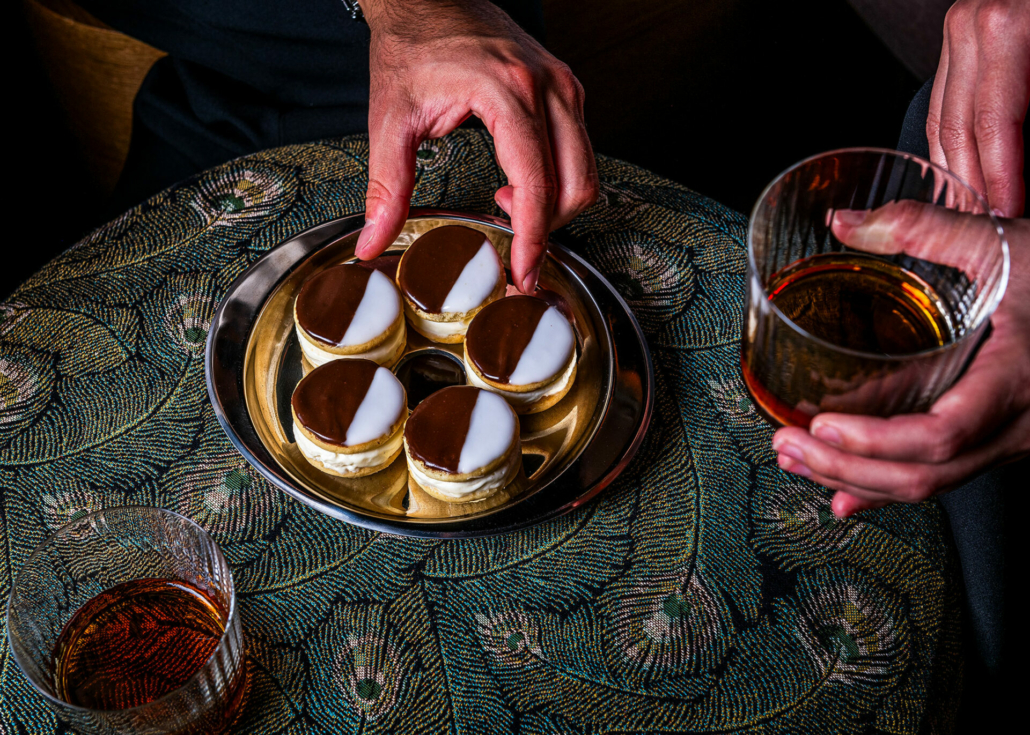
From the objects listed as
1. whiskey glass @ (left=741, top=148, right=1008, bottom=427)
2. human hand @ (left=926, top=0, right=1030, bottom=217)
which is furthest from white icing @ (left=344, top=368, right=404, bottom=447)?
human hand @ (left=926, top=0, right=1030, bottom=217)

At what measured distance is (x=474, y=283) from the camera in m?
0.82

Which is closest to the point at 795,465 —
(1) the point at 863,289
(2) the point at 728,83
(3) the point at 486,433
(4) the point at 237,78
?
(1) the point at 863,289

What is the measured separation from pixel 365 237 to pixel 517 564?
1.19ft

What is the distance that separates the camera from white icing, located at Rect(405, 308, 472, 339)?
0.82 m

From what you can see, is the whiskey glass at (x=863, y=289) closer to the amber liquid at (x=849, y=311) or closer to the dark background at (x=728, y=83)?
the amber liquid at (x=849, y=311)

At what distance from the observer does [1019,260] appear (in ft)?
2.08

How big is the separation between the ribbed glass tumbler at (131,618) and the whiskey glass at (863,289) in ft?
1.41

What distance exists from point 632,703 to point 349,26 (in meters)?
0.93

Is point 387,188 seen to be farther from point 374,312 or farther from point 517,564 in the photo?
point 517,564

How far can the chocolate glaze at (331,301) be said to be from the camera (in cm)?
78

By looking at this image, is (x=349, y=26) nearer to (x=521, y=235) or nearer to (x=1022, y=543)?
(x=521, y=235)

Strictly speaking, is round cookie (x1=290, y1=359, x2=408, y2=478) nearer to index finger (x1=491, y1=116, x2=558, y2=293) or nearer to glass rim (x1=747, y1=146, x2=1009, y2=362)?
index finger (x1=491, y1=116, x2=558, y2=293)

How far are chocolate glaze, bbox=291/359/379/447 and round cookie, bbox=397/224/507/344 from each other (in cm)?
9

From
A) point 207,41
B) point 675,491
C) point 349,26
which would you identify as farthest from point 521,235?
point 207,41
